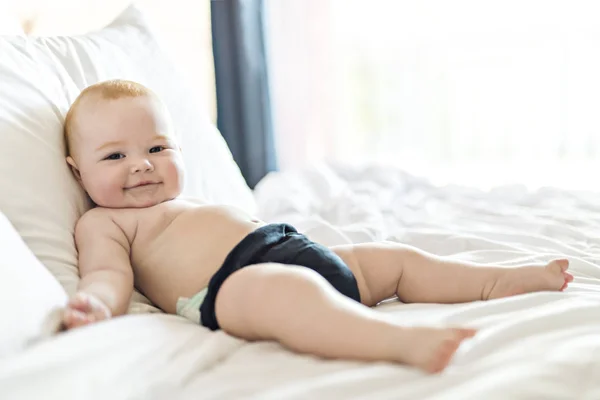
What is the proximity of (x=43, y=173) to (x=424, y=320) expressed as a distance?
2.01ft

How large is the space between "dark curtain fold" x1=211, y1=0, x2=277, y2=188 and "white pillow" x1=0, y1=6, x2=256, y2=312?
1052 mm

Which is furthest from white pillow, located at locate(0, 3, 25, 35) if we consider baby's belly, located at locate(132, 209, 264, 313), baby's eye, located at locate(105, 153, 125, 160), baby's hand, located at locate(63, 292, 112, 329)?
baby's hand, located at locate(63, 292, 112, 329)

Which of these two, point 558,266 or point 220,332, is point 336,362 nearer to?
point 220,332

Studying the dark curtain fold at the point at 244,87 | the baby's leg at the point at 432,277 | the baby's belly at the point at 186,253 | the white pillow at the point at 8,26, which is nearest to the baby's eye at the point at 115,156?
the baby's belly at the point at 186,253

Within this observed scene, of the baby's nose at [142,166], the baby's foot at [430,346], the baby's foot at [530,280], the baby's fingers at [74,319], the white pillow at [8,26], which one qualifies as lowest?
the baby's foot at [530,280]

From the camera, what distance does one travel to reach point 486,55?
8.25ft

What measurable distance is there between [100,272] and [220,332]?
222mm

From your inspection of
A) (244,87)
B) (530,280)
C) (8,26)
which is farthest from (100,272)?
(244,87)

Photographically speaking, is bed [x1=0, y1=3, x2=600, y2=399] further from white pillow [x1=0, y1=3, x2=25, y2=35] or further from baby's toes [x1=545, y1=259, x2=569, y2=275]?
white pillow [x1=0, y1=3, x2=25, y2=35]

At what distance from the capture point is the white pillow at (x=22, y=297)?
70 centimetres

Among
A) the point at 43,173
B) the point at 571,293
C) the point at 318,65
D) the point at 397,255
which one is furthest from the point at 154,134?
the point at 318,65

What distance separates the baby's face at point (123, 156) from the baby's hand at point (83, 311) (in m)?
0.28

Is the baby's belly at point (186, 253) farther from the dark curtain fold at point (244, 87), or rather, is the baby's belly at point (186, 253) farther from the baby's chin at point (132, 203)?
the dark curtain fold at point (244, 87)

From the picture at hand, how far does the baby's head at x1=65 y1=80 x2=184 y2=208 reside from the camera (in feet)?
3.55
